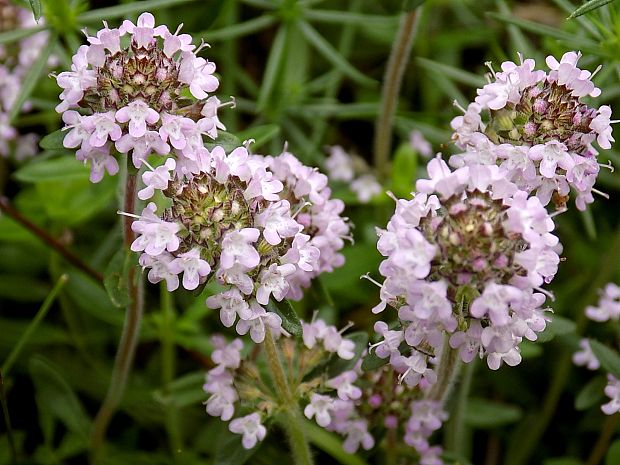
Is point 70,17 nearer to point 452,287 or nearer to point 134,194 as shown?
point 134,194

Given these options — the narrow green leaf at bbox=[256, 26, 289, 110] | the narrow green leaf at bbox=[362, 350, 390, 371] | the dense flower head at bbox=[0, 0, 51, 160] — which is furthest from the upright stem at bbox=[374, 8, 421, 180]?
the narrow green leaf at bbox=[362, 350, 390, 371]

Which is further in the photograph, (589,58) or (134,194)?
(589,58)

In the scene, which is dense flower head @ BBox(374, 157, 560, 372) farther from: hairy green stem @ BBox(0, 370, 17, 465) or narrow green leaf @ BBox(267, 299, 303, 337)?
hairy green stem @ BBox(0, 370, 17, 465)

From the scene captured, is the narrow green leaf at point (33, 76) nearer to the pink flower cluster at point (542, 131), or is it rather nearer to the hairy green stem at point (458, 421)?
the pink flower cluster at point (542, 131)

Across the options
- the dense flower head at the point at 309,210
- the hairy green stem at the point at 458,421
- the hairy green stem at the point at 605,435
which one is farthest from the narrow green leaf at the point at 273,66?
the hairy green stem at the point at 605,435

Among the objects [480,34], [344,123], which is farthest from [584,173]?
[344,123]

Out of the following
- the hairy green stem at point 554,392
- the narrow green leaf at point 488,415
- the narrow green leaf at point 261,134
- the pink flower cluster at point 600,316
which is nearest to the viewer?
the narrow green leaf at point 261,134

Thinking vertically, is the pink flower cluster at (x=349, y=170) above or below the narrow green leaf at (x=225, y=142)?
above
